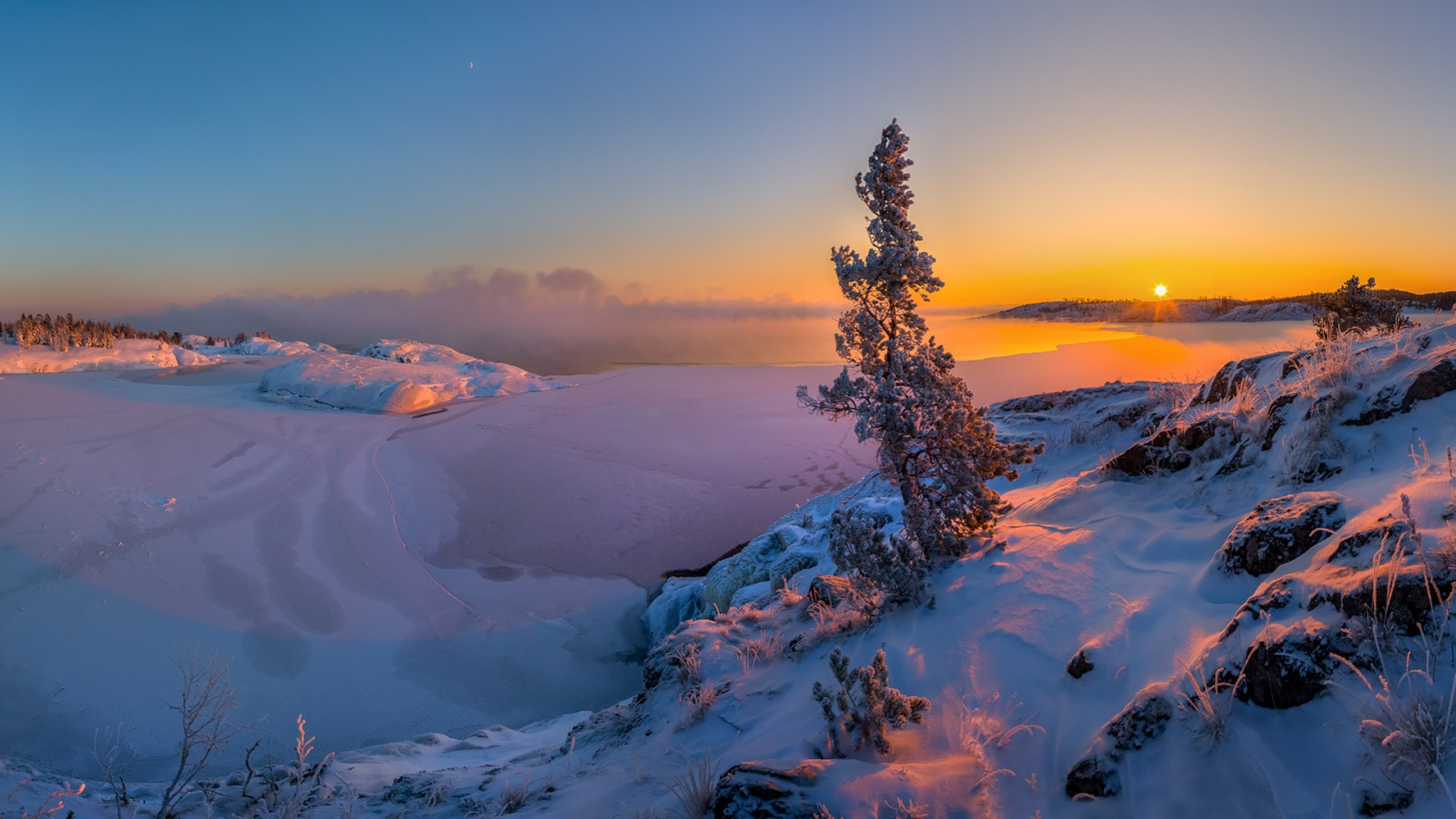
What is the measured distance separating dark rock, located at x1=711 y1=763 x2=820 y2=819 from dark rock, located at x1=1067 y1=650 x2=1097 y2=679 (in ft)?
5.18

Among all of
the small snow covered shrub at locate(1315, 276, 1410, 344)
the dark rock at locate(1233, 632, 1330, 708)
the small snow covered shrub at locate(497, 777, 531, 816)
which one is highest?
the small snow covered shrub at locate(1315, 276, 1410, 344)

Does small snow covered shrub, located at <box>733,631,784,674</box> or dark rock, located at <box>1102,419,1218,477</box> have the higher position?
dark rock, located at <box>1102,419,1218,477</box>

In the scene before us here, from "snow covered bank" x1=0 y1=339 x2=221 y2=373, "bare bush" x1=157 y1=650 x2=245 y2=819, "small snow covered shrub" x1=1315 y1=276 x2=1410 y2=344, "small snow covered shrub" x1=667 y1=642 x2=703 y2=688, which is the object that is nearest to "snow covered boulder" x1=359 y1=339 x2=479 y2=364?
"snow covered bank" x1=0 y1=339 x2=221 y2=373

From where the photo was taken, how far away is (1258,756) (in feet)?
7.62

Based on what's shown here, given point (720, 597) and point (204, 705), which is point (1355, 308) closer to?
point (720, 597)

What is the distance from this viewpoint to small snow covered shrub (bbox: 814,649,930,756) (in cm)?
315

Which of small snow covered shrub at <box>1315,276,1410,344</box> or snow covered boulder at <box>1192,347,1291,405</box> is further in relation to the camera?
small snow covered shrub at <box>1315,276,1410,344</box>

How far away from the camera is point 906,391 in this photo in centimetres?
521

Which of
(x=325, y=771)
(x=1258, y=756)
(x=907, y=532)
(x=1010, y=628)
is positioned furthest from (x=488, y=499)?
(x=1258, y=756)

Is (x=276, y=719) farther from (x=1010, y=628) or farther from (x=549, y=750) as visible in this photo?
(x=1010, y=628)

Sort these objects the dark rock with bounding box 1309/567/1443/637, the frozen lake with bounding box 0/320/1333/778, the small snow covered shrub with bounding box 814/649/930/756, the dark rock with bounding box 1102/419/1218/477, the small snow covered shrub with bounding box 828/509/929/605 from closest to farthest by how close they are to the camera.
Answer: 1. the dark rock with bounding box 1309/567/1443/637
2. the small snow covered shrub with bounding box 814/649/930/756
3. the small snow covered shrub with bounding box 828/509/929/605
4. the dark rock with bounding box 1102/419/1218/477
5. the frozen lake with bounding box 0/320/1333/778

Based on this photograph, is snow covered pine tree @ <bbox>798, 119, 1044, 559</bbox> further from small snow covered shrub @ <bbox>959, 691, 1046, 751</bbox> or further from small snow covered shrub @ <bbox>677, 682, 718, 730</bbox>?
small snow covered shrub @ <bbox>677, 682, 718, 730</bbox>

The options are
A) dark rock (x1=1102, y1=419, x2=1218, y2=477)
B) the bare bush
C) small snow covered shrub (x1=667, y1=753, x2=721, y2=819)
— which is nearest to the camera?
small snow covered shrub (x1=667, y1=753, x2=721, y2=819)

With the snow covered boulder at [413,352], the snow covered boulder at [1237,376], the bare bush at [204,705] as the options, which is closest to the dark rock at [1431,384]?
the snow covered boulder at [1237,376]
